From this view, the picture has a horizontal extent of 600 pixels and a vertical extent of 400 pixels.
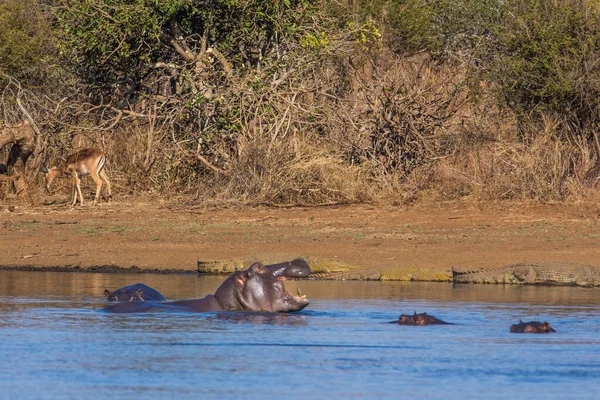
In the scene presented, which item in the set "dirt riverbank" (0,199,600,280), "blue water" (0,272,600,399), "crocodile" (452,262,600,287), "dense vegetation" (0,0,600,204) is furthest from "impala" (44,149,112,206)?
"crocodile" (452,262,600,287)

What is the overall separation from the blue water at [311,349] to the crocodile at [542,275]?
2.32 feet

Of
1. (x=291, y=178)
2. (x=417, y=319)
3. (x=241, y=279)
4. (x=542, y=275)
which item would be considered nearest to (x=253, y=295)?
(x=241, y=279)

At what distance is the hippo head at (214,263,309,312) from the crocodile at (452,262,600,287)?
11.0 ft

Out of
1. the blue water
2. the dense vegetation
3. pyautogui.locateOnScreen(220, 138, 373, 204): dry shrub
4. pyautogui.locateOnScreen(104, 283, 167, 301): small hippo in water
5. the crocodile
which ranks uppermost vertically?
the dense vegetation

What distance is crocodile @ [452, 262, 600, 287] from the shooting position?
11.7 metres

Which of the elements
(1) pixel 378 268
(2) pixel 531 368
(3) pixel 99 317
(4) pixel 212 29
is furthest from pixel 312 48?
(2) pixel 531 368

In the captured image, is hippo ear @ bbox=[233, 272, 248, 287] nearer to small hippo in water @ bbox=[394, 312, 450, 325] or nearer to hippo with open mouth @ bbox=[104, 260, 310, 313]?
hippo with open mouth @ bbox=[104, 260, 310, 313]

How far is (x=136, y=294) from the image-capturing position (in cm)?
971

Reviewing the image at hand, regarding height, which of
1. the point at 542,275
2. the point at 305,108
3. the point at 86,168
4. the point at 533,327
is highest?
the point at 305,108

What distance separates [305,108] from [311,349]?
37.8 ft

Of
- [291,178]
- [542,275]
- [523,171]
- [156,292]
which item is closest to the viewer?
[156,292]

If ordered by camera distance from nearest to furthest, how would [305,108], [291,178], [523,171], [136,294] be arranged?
1. [136,294]
2. [523,171]
3. [291,178]
4. [305,108]

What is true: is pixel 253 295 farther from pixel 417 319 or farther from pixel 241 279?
pixel 417 319

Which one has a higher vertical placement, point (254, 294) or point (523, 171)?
point (523, 171)
